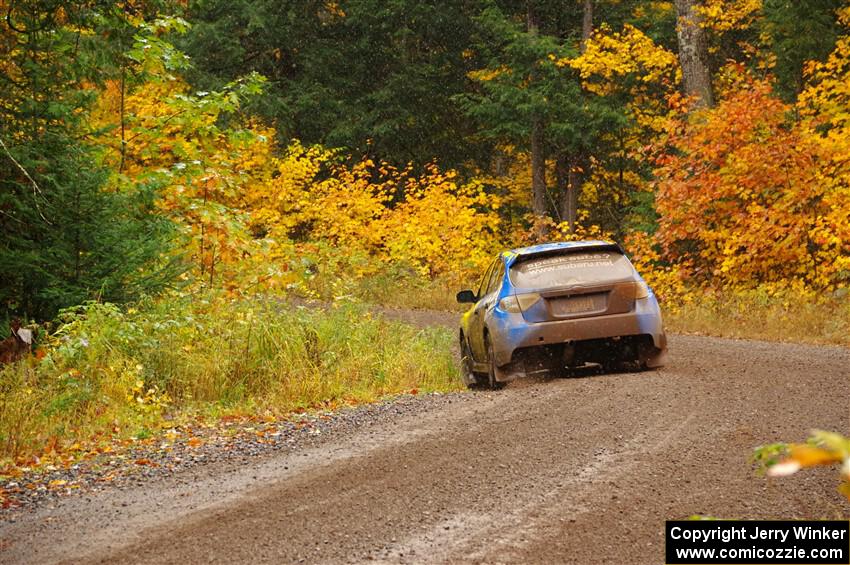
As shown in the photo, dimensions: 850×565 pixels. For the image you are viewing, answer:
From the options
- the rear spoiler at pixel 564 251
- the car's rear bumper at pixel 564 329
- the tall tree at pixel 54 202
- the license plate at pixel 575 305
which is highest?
the tall tree at pixel 54 202

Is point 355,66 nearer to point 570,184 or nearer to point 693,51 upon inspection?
point 570,184

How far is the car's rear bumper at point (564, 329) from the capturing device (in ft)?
38.9

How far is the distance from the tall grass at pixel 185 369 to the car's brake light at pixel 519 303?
170 centimetres

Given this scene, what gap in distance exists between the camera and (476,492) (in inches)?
268

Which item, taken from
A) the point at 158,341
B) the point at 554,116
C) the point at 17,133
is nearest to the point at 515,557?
the point at 158,341

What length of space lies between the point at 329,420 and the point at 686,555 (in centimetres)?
572

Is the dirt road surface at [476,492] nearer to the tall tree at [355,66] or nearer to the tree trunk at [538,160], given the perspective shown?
the tree trunk at [538,160]

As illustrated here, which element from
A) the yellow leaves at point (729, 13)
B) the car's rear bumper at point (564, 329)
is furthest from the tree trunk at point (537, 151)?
the car's rear bumper at point (564, 329)

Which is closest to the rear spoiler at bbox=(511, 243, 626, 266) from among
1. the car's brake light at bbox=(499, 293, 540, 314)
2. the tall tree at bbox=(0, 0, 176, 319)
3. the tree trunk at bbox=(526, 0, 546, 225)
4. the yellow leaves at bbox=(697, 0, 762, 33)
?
the car's brake light at bbox=(499, 293, 540, 314)

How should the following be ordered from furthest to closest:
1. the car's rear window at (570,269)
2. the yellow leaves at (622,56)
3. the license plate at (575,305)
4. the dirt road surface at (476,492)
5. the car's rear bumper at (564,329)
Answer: the yellow leaves at (622,56) → the car's rear window at (570,269) → the license plate at (575,305) → the car's rear bumper at (564,329) → the dirt road surface at (476,492)

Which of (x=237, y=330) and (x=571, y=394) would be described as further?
(x=237, y=330)

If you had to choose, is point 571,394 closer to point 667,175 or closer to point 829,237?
point 829,237

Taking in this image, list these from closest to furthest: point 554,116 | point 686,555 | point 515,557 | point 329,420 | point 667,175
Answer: point 686,555
point 515,557
point 329,420
point 667,175
point 554,116

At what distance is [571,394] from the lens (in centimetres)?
1062
